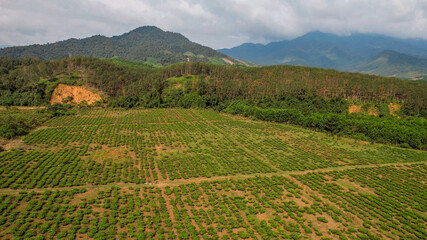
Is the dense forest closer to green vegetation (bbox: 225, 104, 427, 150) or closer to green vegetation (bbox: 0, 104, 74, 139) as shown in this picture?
green vegetation (bbox: 225, 104, 427, 150)

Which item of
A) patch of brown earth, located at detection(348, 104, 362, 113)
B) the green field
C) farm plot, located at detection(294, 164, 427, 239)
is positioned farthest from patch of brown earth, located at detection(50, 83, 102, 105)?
patch of brown earth, located at detection(348, 104, 362, 113)

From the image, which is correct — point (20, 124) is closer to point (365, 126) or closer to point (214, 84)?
point (214, 84)

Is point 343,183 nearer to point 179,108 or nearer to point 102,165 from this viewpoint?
point 102,165

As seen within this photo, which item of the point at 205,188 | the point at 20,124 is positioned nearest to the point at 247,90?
the point at 205,188

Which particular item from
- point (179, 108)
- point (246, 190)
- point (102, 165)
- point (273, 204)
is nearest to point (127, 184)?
point (102, 165)

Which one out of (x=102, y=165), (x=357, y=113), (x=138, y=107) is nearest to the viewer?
(x=102, y=165)

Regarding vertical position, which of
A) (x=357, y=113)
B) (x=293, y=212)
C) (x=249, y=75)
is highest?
(x=249, y=75)
